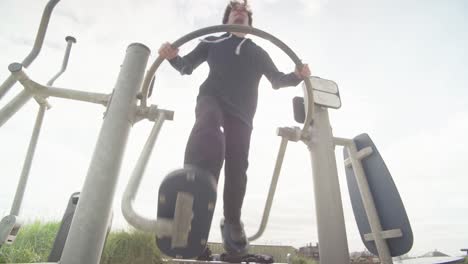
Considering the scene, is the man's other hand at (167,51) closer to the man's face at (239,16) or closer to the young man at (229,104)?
the young man at (229,104)

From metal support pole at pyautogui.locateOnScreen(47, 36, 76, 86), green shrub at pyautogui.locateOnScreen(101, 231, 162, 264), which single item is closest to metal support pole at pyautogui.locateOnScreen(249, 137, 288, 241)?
metal support pole at pyautogui.locateOnScreen(47, 36, 76, 86)

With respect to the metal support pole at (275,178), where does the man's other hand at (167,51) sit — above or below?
above

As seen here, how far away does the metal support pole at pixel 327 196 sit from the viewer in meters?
1.42

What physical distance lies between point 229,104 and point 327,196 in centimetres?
76

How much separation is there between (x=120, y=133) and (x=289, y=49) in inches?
39.2

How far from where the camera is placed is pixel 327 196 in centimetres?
153

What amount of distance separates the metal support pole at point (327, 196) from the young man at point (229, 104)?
1.26 ft

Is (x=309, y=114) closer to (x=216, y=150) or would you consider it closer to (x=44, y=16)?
(x=216, y=150)

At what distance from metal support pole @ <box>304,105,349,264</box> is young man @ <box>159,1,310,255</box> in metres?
0.38

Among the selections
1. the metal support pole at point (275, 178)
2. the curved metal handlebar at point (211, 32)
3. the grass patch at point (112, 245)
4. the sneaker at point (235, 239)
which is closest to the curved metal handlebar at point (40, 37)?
the curved metal handlebar at point (211, 32)

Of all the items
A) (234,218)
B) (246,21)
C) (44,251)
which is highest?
(246,21)

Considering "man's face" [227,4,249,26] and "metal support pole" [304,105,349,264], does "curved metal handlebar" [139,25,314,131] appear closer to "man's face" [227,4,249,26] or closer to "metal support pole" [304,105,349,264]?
"metal support pole" [304,105,349,264]

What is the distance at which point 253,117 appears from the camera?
5.30ft

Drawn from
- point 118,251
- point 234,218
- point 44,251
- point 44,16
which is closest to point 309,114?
point 234,218
